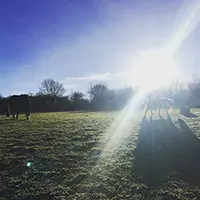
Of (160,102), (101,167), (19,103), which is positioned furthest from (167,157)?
(19,103)

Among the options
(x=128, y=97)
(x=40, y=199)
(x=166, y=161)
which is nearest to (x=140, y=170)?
(x=166, y=161)

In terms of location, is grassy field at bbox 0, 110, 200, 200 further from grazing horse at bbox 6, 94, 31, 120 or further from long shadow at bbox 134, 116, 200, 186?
grazing horse at bbox 6, 94, 31, 120

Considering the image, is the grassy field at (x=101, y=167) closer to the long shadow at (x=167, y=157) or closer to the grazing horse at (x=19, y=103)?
the long shadow at (x=167, y=157)

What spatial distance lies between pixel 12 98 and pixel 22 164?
16.7 m

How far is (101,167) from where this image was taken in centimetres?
846

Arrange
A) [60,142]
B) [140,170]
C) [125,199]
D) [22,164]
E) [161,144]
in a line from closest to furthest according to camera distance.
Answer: [125,199], [140,170], [22,164], [161,144], [60,142]

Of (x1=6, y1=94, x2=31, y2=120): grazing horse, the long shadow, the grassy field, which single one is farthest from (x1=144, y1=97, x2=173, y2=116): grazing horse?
(x1=6, y1=94, x2=31, y2=120): grazing horse

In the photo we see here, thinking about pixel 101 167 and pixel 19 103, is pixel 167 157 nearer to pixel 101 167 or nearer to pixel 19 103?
pixel 101 167

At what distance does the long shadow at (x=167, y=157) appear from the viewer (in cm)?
754

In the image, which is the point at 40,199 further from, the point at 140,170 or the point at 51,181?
the point at 140,170

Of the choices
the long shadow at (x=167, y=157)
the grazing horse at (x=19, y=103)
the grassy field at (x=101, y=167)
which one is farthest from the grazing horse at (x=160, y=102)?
the grazing horse at (x=19, y=103)

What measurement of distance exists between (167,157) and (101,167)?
257 cm

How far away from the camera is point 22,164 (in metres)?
8.80

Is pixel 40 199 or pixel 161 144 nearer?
pixel 40 199
